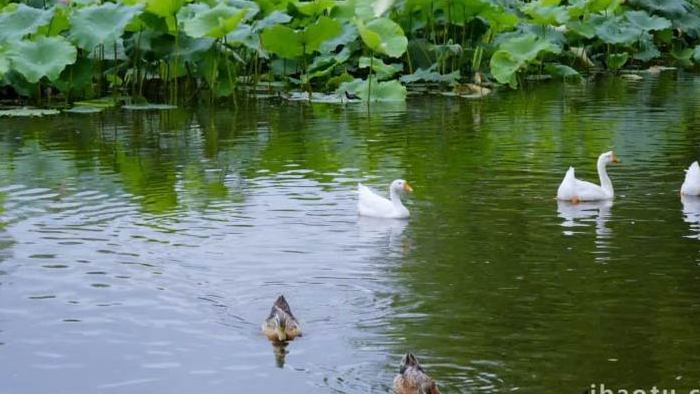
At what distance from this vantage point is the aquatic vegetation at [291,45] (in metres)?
17.4

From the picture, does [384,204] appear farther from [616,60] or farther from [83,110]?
[616,60]

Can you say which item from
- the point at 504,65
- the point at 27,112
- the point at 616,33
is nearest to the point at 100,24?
the point at 27,112

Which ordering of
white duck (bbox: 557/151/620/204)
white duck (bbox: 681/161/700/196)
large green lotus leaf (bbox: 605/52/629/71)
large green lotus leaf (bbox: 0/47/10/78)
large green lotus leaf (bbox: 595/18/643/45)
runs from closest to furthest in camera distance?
white duck (bbox: 557/151/620/204) → white duck (bbox: 681/161/700/196) → large green lotus leaf (bbox: 0/47/10/78) → large green lotus leaf (bbox: 595/18/643/45) → large green lotus leaf (bbox: 605/52/629/71)

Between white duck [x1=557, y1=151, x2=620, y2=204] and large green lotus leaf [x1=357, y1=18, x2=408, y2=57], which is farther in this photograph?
large green lotus leaf [x1=357, y1=18, x2=408, y2=57]

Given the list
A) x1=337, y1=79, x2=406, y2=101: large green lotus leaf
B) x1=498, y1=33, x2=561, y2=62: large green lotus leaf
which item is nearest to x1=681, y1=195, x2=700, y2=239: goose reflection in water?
x1=337, y1=79, x2=406, y2=101: large green lotus leaf

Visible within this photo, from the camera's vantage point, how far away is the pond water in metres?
6.77

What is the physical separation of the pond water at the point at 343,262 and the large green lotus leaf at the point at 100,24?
2121 millimetres

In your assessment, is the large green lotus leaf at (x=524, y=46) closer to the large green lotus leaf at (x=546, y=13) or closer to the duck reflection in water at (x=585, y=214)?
the large green lotus leaf at (x=546, y=13)

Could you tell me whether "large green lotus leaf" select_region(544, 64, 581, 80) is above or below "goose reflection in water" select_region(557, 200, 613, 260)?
above

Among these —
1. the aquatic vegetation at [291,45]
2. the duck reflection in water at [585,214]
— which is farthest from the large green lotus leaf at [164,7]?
the duck reflection in water at [585,214]

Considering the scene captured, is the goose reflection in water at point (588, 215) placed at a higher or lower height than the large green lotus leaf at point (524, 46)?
lower

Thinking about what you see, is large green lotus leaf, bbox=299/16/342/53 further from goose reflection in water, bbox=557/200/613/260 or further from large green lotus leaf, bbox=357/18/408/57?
goose reflection in water, bbox=557/200/613/260

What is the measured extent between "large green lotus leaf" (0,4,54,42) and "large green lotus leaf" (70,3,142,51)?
43 cm

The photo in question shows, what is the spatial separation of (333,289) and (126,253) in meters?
1.72
